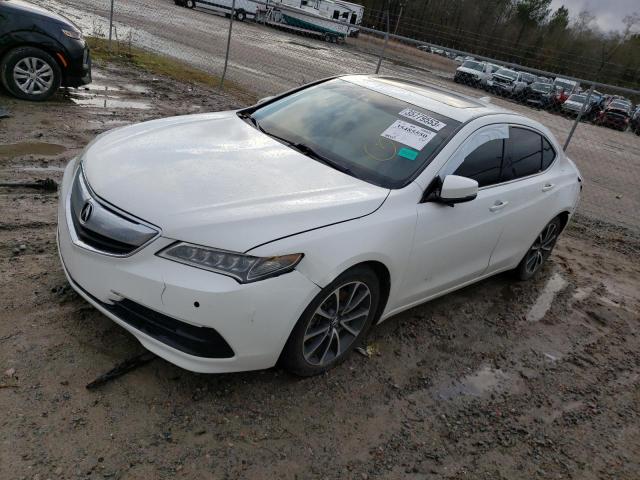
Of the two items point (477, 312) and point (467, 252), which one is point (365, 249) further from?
point (477, 312)

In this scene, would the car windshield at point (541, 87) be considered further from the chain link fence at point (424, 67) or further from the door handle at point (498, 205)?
the door handle at point (498, 205)

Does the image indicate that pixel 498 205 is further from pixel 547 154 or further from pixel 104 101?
pixel 104 101

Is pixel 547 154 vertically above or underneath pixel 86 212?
above

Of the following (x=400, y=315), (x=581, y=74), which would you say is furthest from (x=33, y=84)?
(x=581, y=74)

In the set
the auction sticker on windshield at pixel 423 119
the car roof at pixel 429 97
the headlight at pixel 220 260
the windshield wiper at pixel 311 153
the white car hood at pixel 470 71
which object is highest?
the car roof at pixel 429 97

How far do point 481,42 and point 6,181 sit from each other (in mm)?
22560

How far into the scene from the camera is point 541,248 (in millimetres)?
5215

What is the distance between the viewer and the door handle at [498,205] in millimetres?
3951

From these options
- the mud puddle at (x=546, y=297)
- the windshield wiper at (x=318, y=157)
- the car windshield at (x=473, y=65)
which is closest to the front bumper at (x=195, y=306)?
the windshield wiper at (x=318, y=157)

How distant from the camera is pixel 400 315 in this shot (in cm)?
418

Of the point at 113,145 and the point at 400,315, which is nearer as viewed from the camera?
the point at 113,145

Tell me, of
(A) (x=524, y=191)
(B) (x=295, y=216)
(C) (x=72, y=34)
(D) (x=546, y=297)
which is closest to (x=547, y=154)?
(A) (x=524, y=191)

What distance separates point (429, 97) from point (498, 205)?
1012 mm

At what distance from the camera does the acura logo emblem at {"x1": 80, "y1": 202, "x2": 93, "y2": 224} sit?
2.78 meters
